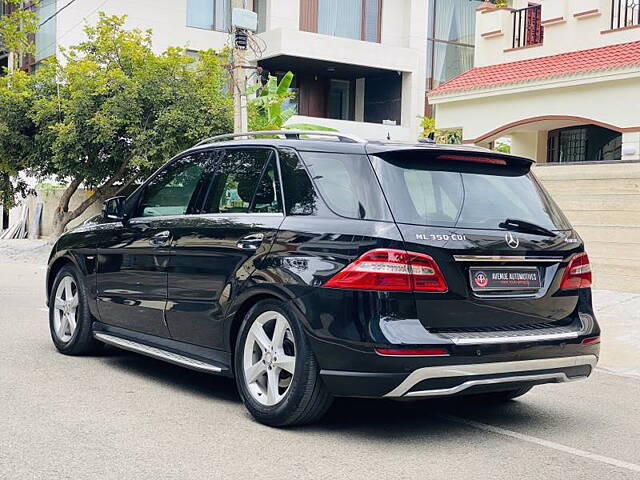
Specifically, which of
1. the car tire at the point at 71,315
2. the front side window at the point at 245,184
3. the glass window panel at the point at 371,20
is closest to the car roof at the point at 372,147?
the front side window at the point at 245,184

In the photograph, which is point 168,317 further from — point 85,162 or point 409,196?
point 85,162

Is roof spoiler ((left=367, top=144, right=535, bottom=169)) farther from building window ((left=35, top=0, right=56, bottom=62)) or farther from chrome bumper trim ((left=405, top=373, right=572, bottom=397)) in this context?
building window ((left=35, top=0, right=56, bottom=62))

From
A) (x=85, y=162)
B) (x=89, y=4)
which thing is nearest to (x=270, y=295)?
(x=85, y=162)

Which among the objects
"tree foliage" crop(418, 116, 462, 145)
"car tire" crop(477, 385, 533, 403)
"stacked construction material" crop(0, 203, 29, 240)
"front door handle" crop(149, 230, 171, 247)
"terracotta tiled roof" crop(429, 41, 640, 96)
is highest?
"terracotta tiled roof" crop(429, 41, 640, 96)

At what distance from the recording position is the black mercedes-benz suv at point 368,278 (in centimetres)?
528

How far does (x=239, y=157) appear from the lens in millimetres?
6652

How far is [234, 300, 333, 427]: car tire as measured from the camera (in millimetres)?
Answer: 5504

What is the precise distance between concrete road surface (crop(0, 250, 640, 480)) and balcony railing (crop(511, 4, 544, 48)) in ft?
42.7

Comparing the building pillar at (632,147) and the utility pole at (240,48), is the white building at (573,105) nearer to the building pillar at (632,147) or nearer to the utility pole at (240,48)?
the building pillar at (632,147)

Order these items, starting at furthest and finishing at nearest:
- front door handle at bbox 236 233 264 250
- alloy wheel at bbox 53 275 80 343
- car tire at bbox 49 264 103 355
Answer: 1. alloy wheel at bbox 53 275 80 343
2. car tire at bbox 49 264 103 355
3. front door handle at bbox 236 233 264 250

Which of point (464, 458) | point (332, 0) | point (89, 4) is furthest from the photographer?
point (332, 0)

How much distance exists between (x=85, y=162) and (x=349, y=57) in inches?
516

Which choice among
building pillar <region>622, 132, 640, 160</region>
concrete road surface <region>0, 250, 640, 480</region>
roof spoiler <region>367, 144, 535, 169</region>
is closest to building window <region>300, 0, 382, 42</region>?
building pillar <region>622, 132, 640, 160</region>

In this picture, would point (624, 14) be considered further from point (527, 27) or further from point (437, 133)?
point (437, 133)
